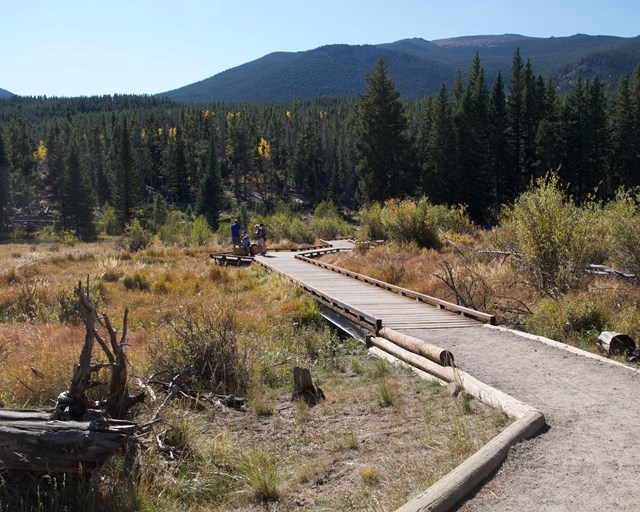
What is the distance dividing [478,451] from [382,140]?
4221cm

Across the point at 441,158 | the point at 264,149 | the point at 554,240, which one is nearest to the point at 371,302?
the point at 554,240

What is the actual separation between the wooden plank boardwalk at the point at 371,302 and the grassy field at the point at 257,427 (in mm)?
934

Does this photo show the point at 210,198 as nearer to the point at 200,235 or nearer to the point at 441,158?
the point at 441,158

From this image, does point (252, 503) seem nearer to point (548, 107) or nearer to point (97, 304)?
point (97, 304)

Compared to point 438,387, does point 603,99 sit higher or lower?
higher

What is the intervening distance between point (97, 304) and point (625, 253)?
1137 centimetres

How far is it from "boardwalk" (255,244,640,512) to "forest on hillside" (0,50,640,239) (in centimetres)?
1440

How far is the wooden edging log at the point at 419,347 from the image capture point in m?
7.78

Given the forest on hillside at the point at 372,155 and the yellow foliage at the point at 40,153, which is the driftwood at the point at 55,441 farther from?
the yellow foliage at the point at 40,153

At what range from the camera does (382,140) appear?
A: 45562 mm

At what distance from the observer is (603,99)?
55.9 metres

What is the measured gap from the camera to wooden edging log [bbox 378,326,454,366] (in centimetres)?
778

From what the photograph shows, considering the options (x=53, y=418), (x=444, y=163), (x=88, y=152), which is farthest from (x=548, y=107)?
(x=88, y=152)

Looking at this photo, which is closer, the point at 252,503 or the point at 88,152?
the point at 252,503
